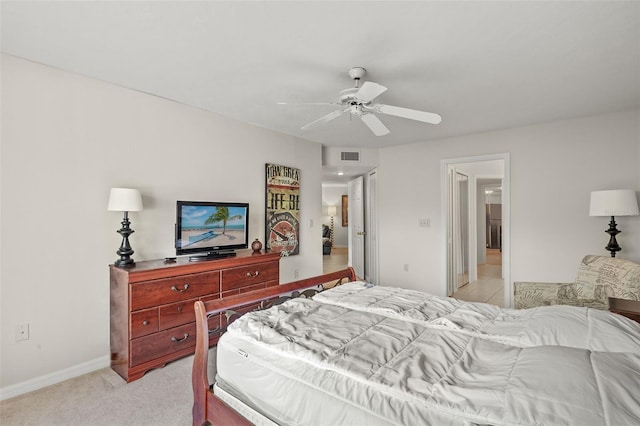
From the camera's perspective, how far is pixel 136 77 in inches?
105

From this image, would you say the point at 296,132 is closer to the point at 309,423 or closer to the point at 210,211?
the point at 210,211

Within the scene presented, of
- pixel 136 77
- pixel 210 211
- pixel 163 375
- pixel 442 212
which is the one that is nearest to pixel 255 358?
pixel 163 375

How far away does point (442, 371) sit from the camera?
1.25 m

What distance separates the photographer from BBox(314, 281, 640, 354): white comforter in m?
1.38

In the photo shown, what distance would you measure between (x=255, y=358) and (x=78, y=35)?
2.32 meters

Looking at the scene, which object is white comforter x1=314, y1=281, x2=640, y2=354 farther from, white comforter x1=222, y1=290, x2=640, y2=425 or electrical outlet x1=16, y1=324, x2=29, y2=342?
electrical outlet x1=16, y1=324, x2=29, y2=342

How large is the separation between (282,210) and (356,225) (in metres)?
2.46

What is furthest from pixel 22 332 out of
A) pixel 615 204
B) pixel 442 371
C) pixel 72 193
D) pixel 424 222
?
pixel 615 204

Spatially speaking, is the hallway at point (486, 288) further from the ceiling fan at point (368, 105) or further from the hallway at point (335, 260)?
the ceiling fan at point (368, 105)

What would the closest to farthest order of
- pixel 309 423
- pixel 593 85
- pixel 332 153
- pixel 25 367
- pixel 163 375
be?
pixel 309 423, pixel 25 367, pixel 163 375, pixel 593 85, pixel 332 153

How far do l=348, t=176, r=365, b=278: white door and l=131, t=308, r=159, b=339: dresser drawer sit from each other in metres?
4.20

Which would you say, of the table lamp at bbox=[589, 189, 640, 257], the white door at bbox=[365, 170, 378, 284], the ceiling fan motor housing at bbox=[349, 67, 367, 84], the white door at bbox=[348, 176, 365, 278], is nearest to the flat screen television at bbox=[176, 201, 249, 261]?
the ceiling fan motor housing at bbox=[349, 67, 367, 84]

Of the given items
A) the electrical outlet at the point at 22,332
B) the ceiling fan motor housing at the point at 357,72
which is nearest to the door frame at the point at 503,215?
the ceiling fan motor housing at the point at 357,72

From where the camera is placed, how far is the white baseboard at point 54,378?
2240mm
